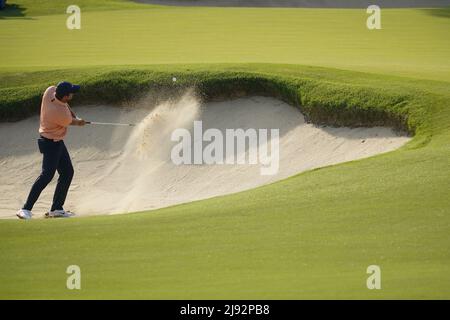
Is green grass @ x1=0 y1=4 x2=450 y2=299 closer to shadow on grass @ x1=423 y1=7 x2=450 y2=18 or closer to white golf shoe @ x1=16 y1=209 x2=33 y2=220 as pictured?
white golf shoe @ x1=16 y1=209 x2=33 y2=220

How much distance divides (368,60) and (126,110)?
21.9 feet

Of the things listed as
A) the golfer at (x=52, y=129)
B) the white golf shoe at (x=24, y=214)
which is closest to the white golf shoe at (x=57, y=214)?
the golfer at (x=52, y=129)

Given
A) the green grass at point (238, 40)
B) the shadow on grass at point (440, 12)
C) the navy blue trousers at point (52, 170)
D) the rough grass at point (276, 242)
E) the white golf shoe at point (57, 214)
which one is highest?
the shadow on grass at point (440, 12)

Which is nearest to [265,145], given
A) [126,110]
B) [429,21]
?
[126,110]

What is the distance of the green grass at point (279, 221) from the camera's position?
8914 millimetres

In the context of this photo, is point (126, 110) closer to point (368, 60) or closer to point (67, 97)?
point (67, 97)

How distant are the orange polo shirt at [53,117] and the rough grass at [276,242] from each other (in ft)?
8.08

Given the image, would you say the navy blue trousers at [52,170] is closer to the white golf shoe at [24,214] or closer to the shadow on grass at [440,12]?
the white golf shoe at [24,214]

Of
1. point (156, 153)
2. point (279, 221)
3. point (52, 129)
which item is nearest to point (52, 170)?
point (52, 129)

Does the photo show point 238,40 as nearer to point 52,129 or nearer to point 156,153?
point 156,153

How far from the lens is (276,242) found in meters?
10.2

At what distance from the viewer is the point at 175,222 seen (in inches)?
447

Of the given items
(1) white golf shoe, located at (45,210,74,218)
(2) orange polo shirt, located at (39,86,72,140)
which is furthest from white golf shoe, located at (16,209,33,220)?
(2) orange polo shirt, located at (39,86,72,140)
